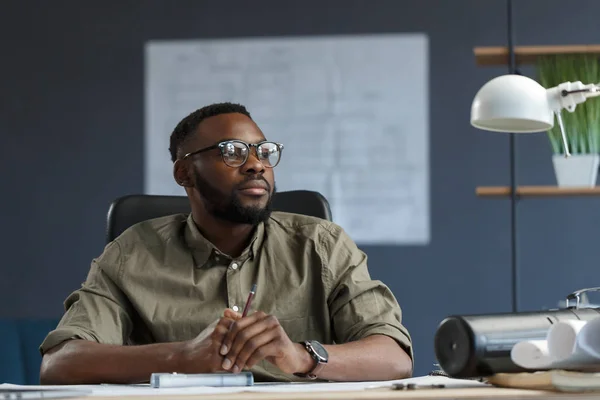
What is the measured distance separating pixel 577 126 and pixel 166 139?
1.77m

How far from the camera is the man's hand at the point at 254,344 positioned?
1.60 meters

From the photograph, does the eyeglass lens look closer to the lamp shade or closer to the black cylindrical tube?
the lamp shade

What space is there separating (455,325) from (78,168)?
328cm

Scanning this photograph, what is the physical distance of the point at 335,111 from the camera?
4.18 m

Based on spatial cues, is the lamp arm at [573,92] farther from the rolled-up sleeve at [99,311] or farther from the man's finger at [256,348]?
the rolled-up sleeve at [99,311]

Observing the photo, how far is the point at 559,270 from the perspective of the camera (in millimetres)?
4051

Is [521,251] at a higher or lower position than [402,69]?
lower

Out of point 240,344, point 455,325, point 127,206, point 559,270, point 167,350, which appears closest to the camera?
point 455,325

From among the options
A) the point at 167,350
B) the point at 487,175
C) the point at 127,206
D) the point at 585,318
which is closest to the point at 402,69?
the point at 487,175

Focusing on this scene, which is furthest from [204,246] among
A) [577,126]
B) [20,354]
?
[577,126]

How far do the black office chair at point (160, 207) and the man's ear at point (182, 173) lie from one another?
0.14 meters

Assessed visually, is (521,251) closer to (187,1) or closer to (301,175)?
(301,175)

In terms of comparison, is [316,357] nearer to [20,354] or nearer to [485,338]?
[485,338]

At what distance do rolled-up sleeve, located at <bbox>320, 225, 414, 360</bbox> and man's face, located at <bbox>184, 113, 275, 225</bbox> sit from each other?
17 cm
